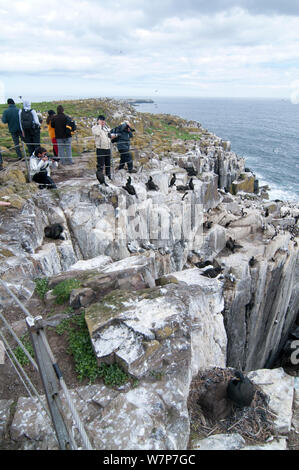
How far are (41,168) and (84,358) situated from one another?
9273mm

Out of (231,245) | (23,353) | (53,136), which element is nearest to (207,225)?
(231,245)

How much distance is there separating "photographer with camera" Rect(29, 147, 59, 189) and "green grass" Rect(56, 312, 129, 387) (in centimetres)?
793

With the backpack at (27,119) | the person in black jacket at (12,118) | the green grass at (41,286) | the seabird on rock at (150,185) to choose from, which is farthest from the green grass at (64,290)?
the seabird on rock at (150,185)

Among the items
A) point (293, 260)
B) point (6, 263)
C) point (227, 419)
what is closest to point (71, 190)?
point (6, 263)

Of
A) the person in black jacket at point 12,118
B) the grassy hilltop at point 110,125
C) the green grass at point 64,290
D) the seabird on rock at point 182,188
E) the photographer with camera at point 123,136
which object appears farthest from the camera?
the grassy hilltop at point 110,125

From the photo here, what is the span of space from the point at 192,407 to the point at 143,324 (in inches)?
86.9

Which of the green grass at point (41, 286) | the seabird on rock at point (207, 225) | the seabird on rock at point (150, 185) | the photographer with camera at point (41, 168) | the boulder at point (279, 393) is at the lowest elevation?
the boulder at point (279, 393)

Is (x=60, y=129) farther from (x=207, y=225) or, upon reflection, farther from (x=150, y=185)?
(x=207, y=225)

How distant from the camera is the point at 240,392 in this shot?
684 cm

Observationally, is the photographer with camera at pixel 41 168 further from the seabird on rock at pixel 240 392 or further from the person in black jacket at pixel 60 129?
the seabird on rock at pixel 240 392

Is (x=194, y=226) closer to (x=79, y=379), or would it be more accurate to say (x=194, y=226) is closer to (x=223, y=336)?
(x=223, y=336)

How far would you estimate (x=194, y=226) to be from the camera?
757 inches

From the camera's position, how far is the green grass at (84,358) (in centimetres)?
626

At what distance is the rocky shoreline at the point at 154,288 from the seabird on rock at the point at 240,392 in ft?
2.59
